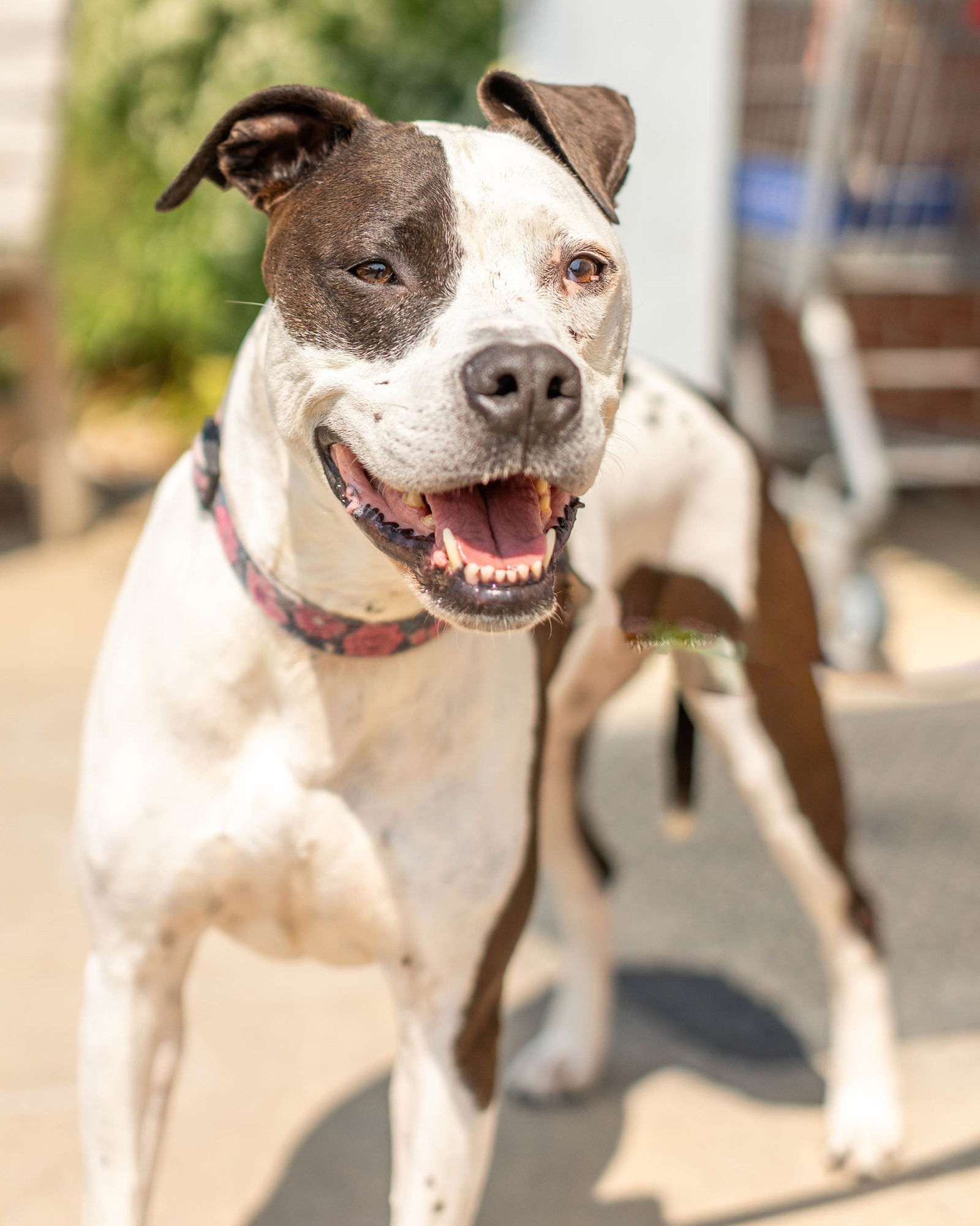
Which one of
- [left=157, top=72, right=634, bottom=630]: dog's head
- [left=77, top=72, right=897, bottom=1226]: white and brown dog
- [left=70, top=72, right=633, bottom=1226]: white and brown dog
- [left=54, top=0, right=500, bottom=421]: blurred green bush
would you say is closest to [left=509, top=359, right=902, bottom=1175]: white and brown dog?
[left=77, top=72, right=897, bottom=1226]: white and brown dog

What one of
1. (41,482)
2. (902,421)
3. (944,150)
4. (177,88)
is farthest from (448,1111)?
(177,88)

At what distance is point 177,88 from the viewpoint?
7.69m

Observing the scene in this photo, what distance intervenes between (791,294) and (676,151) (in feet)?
3.68

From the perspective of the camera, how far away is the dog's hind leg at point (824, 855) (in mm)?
2791

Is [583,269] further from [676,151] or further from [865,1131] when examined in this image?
[676,151]

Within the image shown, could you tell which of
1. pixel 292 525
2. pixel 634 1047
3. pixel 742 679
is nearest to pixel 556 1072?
pixel 634 1047

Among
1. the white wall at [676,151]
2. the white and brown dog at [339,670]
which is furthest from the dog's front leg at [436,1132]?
the white wall at [676,151]

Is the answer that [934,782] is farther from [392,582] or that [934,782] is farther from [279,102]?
[279,102]

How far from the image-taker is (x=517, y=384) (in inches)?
63.2

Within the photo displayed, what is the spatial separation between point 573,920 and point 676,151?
3792 mm

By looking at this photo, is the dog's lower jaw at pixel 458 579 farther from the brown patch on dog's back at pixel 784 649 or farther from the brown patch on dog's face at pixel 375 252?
the brown patch on dog's back at pixel 784 649

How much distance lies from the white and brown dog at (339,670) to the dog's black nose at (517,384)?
0.11 meters

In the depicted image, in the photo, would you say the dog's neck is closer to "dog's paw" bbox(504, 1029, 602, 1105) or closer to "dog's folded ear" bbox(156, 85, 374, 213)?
"dog's folded ear" bbox(156, 85, 374, 213)

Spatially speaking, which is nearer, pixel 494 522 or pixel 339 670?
pixel 494 522
